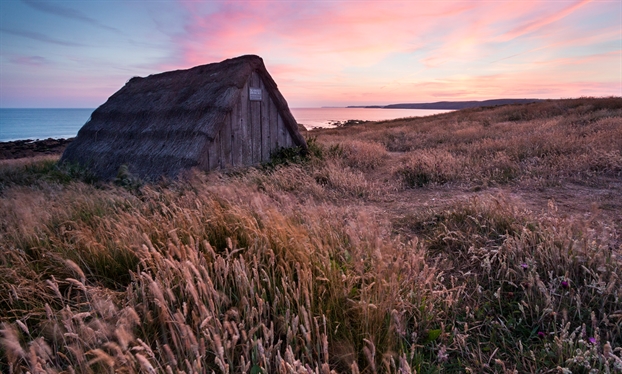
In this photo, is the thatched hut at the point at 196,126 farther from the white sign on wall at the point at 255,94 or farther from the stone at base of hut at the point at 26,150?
the stone at base of hut at the point at 26,150

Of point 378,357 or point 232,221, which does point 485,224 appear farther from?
point 232,221

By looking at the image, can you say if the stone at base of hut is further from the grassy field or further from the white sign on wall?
the grassy field

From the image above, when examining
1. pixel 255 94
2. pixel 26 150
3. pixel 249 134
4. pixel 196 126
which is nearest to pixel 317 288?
pixel 196 126

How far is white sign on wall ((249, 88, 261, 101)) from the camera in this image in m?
9.08

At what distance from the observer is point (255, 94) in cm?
916

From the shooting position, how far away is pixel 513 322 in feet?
8.70

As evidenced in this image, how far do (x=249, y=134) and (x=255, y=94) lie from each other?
1.04 m

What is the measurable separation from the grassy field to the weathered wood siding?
10.2 feet

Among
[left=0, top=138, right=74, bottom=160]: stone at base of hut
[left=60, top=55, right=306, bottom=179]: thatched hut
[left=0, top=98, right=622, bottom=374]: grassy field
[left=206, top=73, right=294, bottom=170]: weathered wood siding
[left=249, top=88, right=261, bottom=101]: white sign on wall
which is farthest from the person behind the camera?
[left=0, top=138, right=74, bottom=160]: stone at base of hut

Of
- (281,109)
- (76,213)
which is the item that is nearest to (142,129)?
(281,109)

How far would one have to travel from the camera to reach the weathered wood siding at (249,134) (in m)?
8.44

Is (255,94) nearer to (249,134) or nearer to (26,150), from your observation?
(249,134)

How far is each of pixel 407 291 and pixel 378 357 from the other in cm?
70

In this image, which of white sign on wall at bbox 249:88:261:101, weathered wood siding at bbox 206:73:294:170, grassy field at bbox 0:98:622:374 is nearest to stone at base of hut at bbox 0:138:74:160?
weathered wood siding at bbox 206:73:294:170
